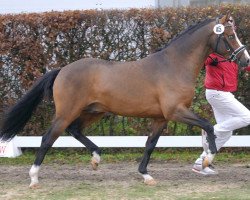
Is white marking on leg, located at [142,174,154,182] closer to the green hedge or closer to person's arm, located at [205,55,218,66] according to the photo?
person's arm, located at [205,55,218,66]

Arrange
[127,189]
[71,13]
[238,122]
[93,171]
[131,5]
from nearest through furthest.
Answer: [127,189] → [238,122] → [93,171] → [71,13] → [131,5]

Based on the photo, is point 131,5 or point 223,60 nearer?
point 223,60

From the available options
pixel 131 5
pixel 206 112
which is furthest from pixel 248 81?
pixel 131 5

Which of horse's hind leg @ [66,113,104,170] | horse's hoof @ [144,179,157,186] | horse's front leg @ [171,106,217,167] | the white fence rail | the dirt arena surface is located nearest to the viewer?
the dirt arena surface

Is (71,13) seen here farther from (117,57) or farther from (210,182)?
(210,182)

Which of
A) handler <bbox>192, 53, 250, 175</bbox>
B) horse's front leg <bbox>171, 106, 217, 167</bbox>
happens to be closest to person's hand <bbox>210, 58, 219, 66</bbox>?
handler <bbox>192, 53, 250, 175</bbox>

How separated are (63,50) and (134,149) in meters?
2.05

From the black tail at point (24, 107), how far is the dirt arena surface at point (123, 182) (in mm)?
674

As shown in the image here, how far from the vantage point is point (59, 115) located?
7.89m

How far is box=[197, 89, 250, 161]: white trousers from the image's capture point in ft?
26.7

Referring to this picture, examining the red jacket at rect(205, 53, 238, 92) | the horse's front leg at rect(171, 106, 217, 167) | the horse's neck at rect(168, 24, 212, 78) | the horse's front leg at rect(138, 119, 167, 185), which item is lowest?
the horse's front leg at rect(138, 119, 167, 185)

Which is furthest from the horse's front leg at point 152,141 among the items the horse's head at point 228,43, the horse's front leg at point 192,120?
the horse's head at point 228,43

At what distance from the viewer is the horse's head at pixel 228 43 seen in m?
7.71

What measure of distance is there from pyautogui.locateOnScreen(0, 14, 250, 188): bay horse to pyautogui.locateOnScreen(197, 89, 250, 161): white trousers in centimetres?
56
